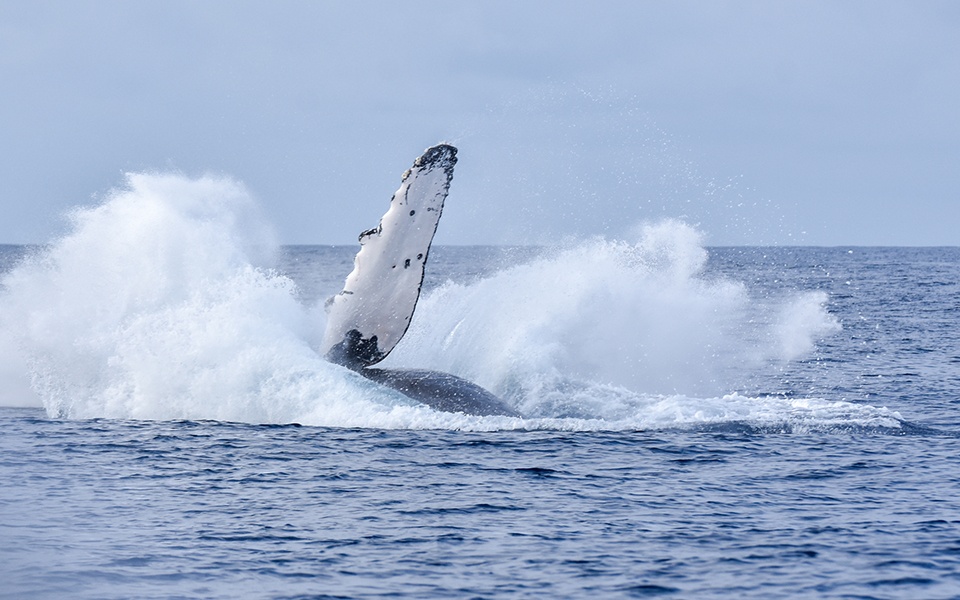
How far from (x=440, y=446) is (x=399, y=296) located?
1891 millimetres

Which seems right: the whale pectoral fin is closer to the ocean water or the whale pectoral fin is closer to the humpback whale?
the humpback whale

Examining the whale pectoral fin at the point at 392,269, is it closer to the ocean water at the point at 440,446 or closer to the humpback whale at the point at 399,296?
the humpback whale at the point at 399,296

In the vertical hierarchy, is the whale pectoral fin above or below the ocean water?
A: above

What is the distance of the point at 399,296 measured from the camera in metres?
14.7

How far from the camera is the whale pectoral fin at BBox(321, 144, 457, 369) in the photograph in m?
14.1

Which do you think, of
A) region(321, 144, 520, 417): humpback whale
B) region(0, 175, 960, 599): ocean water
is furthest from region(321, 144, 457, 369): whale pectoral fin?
region(0, 175, 960, 599): ocean water

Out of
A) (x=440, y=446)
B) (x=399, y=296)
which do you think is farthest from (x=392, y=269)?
(x=440, y=446)

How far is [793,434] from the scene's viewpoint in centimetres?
1551

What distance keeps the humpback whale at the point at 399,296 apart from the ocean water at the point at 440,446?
28 cm

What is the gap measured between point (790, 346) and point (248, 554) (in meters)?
25.3

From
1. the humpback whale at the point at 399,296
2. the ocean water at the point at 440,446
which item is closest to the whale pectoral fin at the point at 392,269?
the humpback whale at the point at 399,296

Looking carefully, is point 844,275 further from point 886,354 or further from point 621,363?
point 621,363

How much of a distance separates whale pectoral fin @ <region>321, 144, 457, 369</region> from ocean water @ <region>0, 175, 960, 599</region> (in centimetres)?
55

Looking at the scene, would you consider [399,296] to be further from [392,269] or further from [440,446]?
[440,446]
